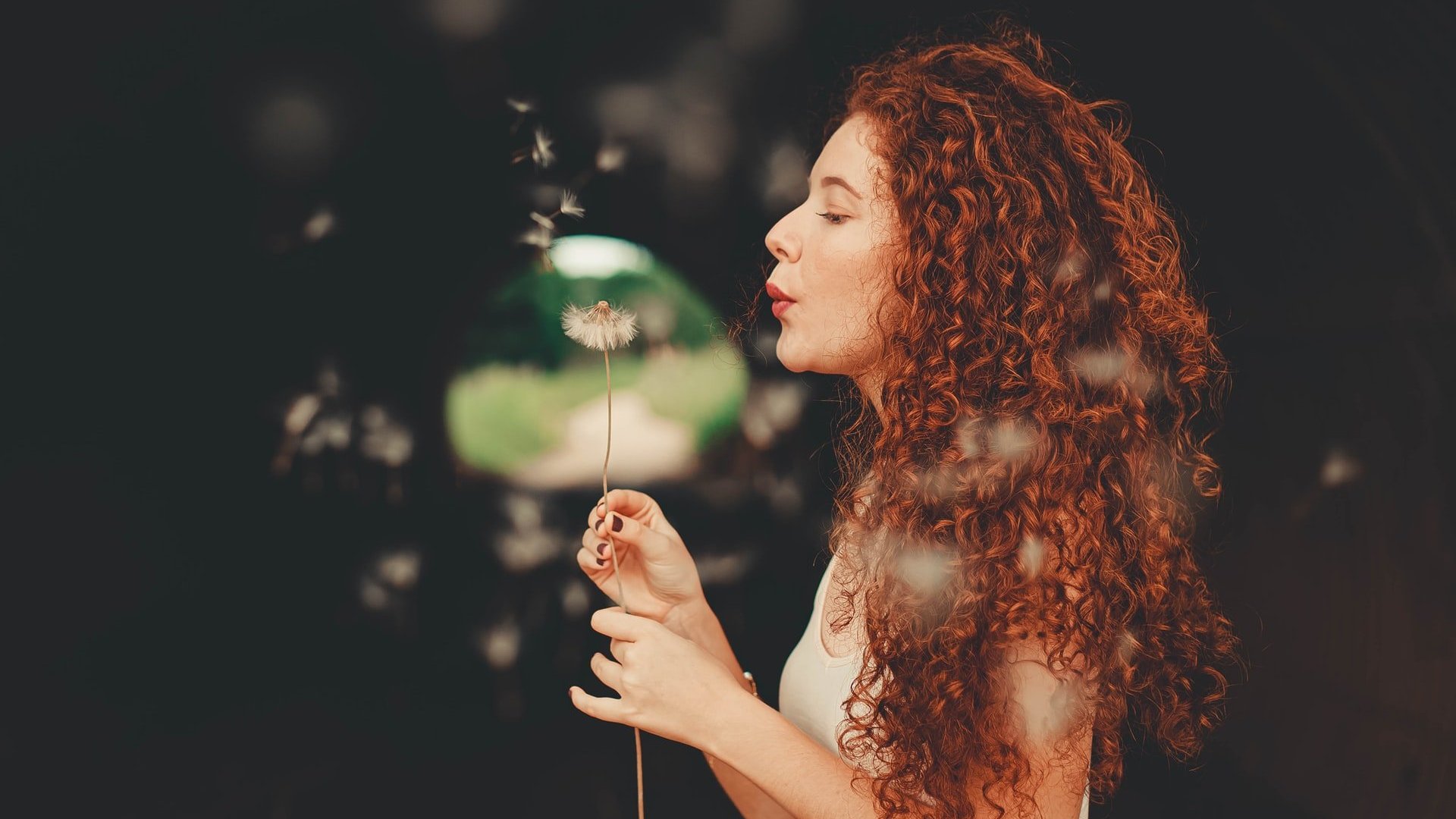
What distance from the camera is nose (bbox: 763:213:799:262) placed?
1.06 meters

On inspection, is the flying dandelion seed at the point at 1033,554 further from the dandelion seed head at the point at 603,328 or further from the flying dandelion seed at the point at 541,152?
the flying dandelion seed at the point at 541,152

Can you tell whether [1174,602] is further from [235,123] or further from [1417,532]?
[235,123]

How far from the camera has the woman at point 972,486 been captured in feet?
3.03

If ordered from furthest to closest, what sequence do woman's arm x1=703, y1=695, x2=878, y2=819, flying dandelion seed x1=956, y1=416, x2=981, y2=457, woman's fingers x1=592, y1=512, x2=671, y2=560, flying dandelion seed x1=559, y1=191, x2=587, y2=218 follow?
flying dandelion seed x1=559, y1=191, x2=587, y2=218, woman's fingers x1=592, y1=512, x2=671, y2=560, flying dandelion seed x1=956, y1=416, x2=981, y2=457, woman's arm x1=703, y1=695, x2=878, y2=819

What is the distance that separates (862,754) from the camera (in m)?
0.99

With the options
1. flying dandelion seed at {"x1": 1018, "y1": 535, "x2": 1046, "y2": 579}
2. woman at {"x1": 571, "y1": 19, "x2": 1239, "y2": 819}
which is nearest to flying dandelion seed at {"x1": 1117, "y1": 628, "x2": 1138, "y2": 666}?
woman at {"x1": 571, "y1": 19, "x2": 1239, "y2": 819}

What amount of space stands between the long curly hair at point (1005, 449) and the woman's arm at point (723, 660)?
21cm

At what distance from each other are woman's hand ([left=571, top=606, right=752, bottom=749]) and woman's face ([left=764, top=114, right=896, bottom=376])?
37cm

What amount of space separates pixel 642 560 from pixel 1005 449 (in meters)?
0.50

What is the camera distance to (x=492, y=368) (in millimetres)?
1254

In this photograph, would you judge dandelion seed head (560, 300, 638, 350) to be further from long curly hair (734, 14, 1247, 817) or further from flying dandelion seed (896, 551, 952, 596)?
flying dandelion seed (896, 551, 952, 596)

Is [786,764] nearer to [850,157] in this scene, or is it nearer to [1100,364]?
[1100,364]

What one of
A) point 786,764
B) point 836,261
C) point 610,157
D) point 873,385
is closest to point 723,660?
point 786,764

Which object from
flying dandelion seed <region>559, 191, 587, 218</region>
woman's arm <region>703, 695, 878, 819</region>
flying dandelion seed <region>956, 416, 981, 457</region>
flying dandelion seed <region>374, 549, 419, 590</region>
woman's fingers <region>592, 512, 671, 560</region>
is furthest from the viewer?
flying dandelion seed <region>374, 549, 419, 590</region>
